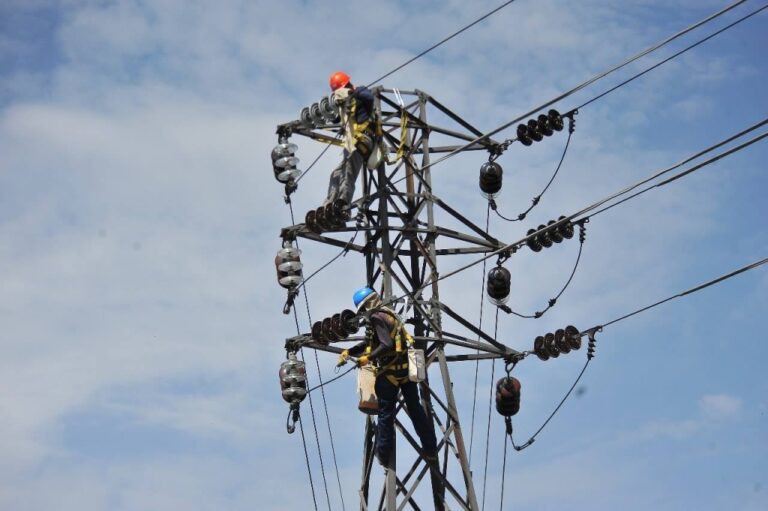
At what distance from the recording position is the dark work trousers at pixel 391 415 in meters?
25.0

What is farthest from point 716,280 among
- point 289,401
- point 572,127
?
point 289,401

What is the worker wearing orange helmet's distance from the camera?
1020 inches

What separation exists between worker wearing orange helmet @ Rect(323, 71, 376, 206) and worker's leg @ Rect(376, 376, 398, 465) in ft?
11.0

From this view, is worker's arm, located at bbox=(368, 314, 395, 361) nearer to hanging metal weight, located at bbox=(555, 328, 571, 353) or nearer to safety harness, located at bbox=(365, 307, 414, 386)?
safety harness, located at bbox=(365, 307, 414, 386)

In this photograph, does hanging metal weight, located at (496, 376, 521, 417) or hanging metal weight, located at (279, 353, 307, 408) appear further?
hanging metal weight, located at (279, 353, 307, 408)

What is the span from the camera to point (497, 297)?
2564 cm

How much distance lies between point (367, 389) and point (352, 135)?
4.32 m

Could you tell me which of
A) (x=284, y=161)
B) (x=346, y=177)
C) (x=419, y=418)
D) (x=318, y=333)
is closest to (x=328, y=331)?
(x=318, y=333)

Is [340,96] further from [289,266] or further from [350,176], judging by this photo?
[289,266]

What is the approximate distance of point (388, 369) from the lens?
2486cm

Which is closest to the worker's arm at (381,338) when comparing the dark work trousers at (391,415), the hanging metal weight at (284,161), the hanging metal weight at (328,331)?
the dark work trousers at (391,415)

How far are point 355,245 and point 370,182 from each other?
4.06ft

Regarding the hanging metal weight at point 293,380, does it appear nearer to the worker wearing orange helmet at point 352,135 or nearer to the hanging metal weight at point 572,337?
the worker wearing orange helmet at point 352,135

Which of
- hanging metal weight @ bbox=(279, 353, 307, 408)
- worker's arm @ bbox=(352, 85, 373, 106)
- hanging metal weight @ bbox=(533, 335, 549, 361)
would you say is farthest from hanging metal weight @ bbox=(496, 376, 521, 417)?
worker's arm @ bbox=(352, 85, 373, 106)
